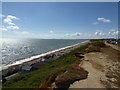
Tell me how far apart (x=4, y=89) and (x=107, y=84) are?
905cm

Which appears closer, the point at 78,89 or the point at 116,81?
the point at 78,89

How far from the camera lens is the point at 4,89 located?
30.8 ft

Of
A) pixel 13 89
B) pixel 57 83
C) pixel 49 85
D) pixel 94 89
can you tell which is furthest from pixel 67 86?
pixel 13 89

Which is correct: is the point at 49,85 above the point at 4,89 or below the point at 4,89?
above

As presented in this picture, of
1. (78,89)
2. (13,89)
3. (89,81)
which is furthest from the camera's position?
(89,81)

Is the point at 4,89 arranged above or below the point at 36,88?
below

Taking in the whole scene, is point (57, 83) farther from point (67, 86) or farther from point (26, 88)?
point (26, 88)

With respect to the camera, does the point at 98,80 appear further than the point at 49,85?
Yes

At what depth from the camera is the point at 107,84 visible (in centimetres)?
871

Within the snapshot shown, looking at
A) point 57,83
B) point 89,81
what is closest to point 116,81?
point 89,81

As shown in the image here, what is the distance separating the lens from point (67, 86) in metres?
8.16

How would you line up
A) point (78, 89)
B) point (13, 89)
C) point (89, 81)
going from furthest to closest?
point (89, 81) < point (13, 89) < point (78, 89)

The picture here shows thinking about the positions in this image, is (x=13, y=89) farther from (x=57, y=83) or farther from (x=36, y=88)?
(x=57, y=83)

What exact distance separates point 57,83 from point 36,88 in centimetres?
166
